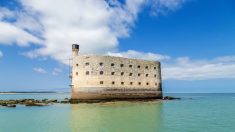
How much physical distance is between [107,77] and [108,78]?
224mm

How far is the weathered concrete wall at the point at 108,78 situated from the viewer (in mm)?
40156

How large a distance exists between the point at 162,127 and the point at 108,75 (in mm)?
24603

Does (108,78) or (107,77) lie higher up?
(107,77)

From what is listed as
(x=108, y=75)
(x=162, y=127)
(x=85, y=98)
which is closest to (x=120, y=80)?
(x=108, y=75)

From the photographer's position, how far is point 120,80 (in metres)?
42.6

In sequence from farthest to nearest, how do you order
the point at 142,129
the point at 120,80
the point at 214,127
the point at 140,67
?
the point at 140,67
the point at 120,80
the point at 214,127
the point at 142,129

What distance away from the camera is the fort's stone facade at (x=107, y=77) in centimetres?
4016

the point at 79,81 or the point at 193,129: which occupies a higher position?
the point at 79,81

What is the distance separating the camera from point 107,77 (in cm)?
4116

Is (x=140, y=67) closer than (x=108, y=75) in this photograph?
No

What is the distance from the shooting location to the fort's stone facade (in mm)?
40156

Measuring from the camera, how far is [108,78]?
135 ft

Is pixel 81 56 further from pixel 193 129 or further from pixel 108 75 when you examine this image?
pixel 193 129

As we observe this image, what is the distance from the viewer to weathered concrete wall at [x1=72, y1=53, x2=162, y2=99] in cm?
4016
